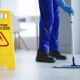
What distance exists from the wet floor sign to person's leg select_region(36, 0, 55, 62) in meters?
0.45

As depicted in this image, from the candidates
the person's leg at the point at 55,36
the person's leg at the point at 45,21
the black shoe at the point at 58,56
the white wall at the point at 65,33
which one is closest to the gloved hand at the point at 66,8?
the person's leg at the point at 45,21

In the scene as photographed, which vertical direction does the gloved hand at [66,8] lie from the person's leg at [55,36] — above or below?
above

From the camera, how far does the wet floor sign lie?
171 cm

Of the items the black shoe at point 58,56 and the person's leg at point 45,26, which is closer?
the person's leg at point 45,26

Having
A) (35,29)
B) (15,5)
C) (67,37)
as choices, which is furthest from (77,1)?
(15,5)

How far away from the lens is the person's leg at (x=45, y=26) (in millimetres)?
1994

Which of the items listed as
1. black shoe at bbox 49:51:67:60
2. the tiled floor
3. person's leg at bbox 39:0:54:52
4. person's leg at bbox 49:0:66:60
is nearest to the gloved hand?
person's leg at bbox 39:0:54:52

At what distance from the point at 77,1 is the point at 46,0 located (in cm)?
181

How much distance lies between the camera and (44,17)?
6.71ft

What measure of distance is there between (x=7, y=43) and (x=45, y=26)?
519 mm

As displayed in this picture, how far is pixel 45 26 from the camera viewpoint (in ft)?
6.71

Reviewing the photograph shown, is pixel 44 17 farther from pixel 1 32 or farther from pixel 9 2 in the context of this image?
pixel 9 2

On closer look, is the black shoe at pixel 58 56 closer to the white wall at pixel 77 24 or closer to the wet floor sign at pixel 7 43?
the wet floor sign at pixel 7 43

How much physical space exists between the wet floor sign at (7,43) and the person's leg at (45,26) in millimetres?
451
